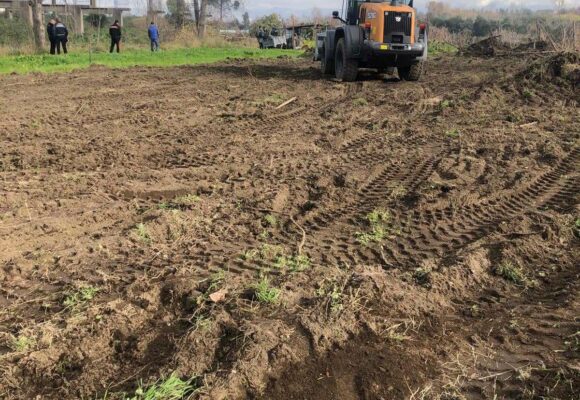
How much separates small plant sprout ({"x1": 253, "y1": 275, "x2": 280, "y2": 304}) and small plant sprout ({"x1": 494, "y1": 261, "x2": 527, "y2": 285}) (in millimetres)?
1829

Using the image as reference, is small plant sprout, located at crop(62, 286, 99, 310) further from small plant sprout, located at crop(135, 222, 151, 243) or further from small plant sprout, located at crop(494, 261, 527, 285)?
small plant sprout, located at crop(494, 261, 527, 285)

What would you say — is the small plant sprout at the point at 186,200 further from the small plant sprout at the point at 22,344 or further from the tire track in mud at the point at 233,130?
the small plant sprout at the point at 22,344

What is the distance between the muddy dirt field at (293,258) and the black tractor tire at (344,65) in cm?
480

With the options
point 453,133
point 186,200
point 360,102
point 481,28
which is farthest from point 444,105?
point 481,28

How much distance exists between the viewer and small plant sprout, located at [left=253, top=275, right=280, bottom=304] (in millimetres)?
3592

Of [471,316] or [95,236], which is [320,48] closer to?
[95,236]

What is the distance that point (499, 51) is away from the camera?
23.0 meters

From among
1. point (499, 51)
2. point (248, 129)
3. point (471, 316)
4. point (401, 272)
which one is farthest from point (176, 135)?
point (499, 51)

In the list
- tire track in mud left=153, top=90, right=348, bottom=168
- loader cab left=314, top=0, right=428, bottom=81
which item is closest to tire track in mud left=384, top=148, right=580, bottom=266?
tire track in mud left=153, top=90, right=348, bottom=168

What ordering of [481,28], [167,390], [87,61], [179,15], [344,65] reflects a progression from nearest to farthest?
[167,390], [344,65], [87,61], [179,15], [481,28]

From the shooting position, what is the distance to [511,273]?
4.08 m

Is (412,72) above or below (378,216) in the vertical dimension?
above

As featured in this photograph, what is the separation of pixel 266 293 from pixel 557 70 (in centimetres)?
1141

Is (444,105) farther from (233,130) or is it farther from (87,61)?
(87,61)
